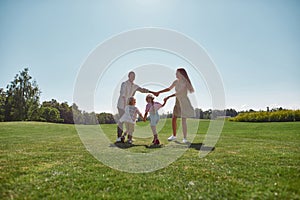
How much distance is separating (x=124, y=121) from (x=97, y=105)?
4.86ft

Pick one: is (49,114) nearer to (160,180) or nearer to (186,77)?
(186,77)

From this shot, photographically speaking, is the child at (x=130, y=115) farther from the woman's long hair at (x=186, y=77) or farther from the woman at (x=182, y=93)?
the woman's long hair at (x=186, y=77)

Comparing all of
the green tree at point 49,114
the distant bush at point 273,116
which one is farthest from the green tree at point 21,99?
the distant bush at point 273,116

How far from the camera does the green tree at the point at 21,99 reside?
6053cm

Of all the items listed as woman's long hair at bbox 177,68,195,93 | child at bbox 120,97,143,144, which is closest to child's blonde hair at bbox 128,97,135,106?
child at bbox 120,97,143,144

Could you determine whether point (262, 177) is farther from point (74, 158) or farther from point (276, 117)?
point (276, 117)

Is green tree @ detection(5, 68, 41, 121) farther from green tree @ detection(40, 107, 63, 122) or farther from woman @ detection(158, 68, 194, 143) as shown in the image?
woman @ detection(158, 68, 194, 143)

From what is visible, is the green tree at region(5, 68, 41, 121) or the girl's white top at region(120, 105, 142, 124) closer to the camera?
the girl's white top at region(120, 105, 142, 124)

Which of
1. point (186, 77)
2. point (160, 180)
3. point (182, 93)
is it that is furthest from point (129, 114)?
point (160, 180)

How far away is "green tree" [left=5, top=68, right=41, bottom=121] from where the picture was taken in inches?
2383

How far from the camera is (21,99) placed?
61.8 m

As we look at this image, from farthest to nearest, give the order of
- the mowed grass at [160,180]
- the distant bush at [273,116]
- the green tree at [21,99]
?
1. the green tree at [21,99]
2. the distant bush at [273,116]
3. the mowed grass at [160,180]

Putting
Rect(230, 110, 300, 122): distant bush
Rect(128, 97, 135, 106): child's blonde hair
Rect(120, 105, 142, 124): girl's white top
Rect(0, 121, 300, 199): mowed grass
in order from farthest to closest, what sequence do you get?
Rect(230, 110, 300, 122): distant bush → Rect(128, 97, 135, 106): child's blonde hair → Rect(120, 105, 142, 124): girl's white top → Rect(0, 121, 300, 199): mowed grass

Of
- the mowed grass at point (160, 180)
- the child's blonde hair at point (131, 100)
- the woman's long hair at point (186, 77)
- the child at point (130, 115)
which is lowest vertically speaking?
the mowed grass at point (160, 180)
